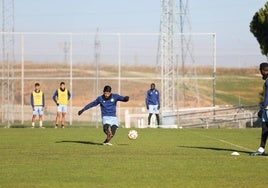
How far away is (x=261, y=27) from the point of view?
42.2 meters

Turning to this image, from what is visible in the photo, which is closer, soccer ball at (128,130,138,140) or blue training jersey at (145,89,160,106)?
soccer ball at (128,130,138,140)

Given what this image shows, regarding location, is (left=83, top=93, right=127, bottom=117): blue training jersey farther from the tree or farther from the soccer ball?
the tree

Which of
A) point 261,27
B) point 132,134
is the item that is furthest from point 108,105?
point 261,27

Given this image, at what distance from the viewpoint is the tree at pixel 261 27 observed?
137 ft

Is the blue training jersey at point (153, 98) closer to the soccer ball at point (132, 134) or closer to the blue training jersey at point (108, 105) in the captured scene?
the soccer ball at point (132, 134)

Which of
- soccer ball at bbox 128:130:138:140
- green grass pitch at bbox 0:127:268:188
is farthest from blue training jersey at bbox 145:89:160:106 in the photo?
green grass pitch at bbox 0:127:268:188

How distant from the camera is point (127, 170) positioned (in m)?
14.0

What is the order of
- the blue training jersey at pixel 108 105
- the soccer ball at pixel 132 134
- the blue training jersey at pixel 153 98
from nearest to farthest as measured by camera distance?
the blue training jersey at pixel 108 105
the soccer ball at pixel 132 134
the blue training jersey at pixel 153 98

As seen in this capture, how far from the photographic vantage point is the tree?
4178cm

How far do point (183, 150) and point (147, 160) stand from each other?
3.54m

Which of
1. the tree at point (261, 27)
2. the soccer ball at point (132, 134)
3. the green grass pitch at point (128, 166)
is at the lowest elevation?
the green grass pitch at point (128, 166)

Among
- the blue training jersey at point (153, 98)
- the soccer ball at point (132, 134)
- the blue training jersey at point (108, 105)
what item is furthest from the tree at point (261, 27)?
the blue training jersey at point (108, 105)

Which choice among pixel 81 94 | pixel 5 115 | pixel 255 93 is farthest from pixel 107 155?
pixel 255 93

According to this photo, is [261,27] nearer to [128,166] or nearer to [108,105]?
[108,105]
